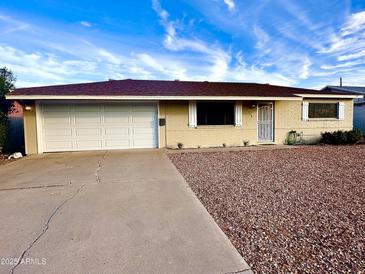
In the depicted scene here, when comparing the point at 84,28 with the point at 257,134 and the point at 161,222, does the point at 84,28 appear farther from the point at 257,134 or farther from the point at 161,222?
the point at 161,222

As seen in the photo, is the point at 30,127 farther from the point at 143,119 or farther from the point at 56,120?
the point at 143,119

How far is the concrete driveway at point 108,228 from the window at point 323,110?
10.2m

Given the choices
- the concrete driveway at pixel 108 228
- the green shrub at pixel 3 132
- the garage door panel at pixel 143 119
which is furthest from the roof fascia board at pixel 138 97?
the concrete driveway at pixel 108 228

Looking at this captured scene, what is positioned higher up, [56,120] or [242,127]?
[56,120]

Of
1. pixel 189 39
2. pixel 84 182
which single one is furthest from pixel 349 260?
pixel 189 39

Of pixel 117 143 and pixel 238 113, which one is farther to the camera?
pixel 238 113

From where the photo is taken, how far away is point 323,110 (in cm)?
1265

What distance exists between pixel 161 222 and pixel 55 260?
139 cm

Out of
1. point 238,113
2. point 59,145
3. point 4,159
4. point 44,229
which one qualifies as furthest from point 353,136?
point 4,159

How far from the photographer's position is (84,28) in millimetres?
11117

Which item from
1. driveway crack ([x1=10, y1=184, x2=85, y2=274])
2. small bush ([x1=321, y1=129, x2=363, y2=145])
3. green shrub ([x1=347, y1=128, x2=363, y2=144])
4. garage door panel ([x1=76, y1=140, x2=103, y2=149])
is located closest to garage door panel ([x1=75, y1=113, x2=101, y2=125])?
garage door panel ([x1=76, y1=140, x2=103, y2=149])

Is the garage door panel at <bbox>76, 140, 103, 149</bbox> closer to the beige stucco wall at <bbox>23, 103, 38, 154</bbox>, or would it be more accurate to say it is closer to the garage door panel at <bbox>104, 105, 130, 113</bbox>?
the garage door panel at <bbox>104, 105, 130, 113</bbox>

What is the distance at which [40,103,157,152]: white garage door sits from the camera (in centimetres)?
995

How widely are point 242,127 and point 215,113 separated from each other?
162cm
